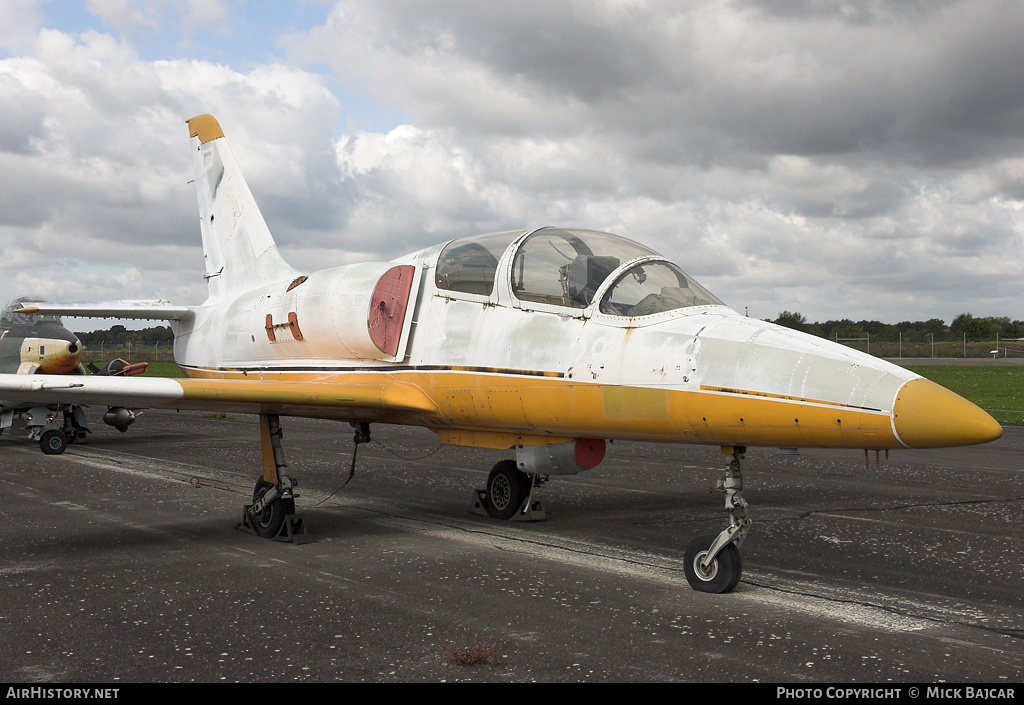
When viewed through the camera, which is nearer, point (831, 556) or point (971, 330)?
point (831, 556)

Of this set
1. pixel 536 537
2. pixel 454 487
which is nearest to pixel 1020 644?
pixel 536 537

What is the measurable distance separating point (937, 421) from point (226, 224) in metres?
11.6

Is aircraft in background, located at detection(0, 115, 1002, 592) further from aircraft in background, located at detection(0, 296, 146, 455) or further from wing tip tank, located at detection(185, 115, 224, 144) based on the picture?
aircraft in background, located at detection(0, 296, 146, 455)

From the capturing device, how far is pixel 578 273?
7.08 metres

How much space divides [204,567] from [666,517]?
507 cm

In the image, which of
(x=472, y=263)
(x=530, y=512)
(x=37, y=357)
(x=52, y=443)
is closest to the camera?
(x=472, y=263)

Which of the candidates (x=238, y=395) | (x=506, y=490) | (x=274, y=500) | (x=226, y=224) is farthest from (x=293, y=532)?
(x=226, y=224)

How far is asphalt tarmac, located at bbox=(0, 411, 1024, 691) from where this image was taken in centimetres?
470

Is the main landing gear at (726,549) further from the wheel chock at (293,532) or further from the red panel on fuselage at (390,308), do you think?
the wheel chock at (293,532)

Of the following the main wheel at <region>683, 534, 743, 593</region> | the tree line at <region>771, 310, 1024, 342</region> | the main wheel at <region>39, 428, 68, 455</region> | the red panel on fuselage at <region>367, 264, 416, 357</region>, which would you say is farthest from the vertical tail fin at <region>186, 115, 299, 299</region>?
the tree line at <region>771, 310, 1024, 342</region>

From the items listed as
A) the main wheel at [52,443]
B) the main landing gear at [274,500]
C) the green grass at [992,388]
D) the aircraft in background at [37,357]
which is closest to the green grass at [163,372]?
the aircraft in background at [37,357]

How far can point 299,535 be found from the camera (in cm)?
848

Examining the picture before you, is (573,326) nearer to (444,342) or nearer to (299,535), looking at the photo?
(444,342)

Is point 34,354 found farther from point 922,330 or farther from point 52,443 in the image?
point 922,330
